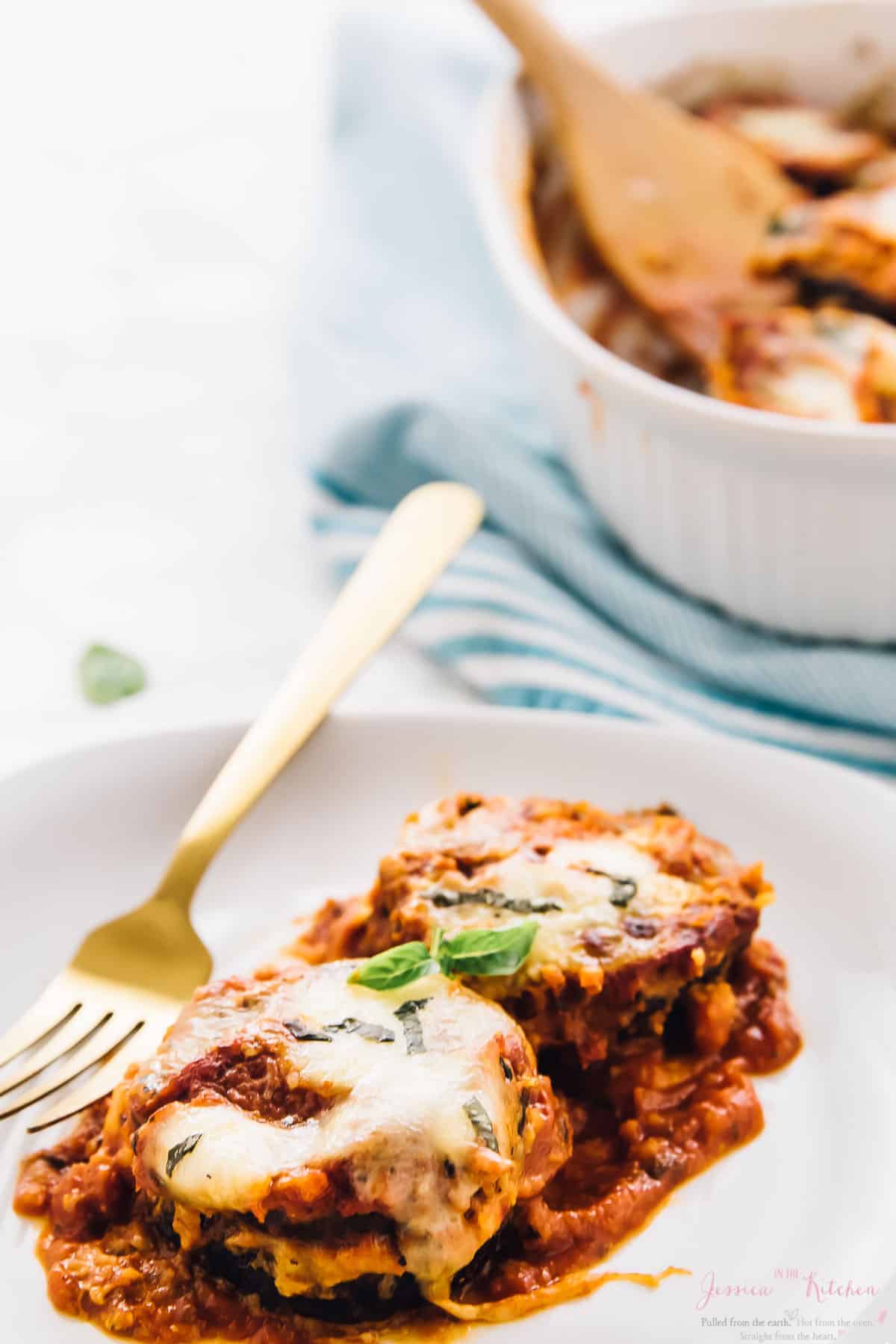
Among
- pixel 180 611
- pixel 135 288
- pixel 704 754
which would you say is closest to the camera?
pixel 704 754


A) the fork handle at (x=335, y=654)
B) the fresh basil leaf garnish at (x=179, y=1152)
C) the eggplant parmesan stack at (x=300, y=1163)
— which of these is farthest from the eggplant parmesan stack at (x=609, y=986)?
the fresh basil leaf garnish at (x=179, y=1152)

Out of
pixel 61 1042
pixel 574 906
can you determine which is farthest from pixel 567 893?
pixel 61 1042

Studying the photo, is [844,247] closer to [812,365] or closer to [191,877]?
[812,365]

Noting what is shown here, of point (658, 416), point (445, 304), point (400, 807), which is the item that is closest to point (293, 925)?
point (400, 807)

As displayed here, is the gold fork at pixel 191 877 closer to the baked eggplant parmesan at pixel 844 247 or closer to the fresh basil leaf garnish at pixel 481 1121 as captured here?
the fresh basil leaf garnish at pixel 481 1121

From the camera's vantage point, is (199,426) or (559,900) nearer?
(559,900)

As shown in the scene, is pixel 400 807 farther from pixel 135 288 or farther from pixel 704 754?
pixel 135 288
